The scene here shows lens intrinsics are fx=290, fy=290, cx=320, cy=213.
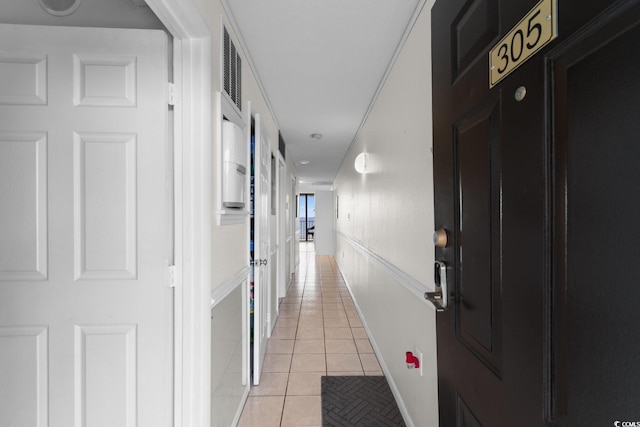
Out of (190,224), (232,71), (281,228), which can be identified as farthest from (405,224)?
(281,228)

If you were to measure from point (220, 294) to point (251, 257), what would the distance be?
2.89 feet

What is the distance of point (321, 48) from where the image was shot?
2.00m

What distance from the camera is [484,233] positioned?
2.44 feet

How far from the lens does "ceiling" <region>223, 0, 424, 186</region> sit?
1620mm

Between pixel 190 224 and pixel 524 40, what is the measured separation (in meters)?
1.28

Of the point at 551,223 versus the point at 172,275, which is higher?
the point at 551,223

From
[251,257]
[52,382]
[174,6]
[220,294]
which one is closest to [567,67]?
[174,6]

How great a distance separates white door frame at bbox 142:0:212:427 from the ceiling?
556mm

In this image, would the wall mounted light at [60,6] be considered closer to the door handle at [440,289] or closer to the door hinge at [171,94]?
the door hinge at [171,94]

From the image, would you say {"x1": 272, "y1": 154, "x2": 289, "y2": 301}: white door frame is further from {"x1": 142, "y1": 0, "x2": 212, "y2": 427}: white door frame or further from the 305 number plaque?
the 305 number plaque

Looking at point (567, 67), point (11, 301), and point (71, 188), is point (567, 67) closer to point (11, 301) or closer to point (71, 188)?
point (71, 188)

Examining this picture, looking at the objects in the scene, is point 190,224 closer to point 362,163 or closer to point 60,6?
point 60,6

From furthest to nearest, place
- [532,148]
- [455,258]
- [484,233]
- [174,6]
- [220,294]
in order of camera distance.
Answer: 1. [220,294]
2. [174,6]
3. [455,258]
4. [484,233]
5. [532,148]

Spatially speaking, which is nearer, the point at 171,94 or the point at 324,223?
the point at 171,94
